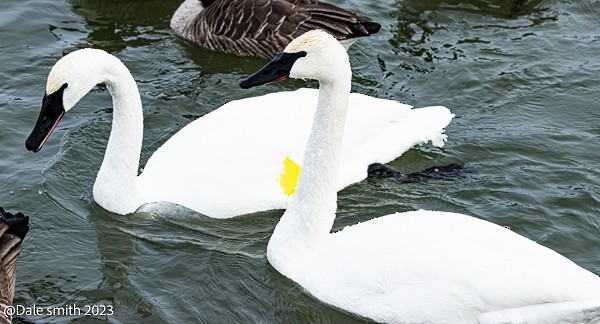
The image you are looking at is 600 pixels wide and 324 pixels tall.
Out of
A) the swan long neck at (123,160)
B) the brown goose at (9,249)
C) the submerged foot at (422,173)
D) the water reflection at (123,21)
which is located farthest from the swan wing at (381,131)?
the water reflection at (123,21)

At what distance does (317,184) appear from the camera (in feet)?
24.2

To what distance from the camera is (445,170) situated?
30.7ft

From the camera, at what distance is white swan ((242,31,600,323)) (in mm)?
6430

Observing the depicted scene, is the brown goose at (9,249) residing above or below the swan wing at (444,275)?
below

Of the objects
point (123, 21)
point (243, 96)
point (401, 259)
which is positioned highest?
point (401, 259)

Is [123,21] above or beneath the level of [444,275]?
beneath

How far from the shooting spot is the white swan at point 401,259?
6.43 m

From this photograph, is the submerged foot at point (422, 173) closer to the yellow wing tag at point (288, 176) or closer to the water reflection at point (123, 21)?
the yellow wing tag at point (288, 176)

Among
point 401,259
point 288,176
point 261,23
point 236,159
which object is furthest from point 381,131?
point 261,23

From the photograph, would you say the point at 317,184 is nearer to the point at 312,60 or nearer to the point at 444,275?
the point at 312,60

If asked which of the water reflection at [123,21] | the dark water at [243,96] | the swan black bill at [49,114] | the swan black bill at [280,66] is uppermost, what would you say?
the swan black bill at [280,66]

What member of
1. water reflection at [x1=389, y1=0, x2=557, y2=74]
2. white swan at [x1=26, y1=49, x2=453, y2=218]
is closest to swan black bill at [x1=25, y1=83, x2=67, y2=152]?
white swan at [x1=26, y1=49, x2=453, y2=218]

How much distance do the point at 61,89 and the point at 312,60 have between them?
6.77ft

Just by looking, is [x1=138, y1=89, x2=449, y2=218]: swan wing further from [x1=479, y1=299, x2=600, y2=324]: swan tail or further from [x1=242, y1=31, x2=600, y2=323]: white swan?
[x1=479, y1=299, x2=600, y2=324]: swan tail
